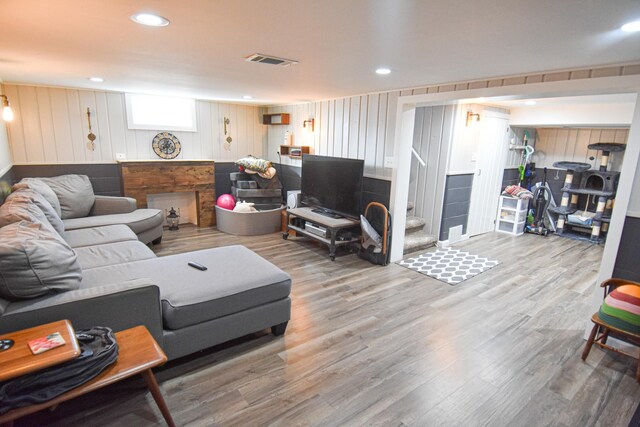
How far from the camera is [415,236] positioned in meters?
5.07

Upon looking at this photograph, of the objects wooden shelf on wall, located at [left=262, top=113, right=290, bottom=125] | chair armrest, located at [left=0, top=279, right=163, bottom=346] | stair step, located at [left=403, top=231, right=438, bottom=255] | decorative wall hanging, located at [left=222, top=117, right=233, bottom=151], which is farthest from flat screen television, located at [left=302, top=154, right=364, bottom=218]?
chair armrest, located at [left=0, top=279, right=163, bottom=346]

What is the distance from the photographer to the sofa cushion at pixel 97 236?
331 centimetres

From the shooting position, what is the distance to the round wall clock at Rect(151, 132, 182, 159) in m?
5.51

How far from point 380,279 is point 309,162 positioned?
216 cm

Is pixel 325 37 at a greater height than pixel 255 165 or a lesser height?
greater

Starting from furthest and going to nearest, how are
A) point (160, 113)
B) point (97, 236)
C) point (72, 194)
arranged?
point (160, 113) < point (72, 194) < point (97, 236)

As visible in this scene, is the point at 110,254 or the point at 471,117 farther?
the point at 471,117

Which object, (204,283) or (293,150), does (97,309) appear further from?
(293,150)

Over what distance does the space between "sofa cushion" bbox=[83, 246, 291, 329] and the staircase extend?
268cm

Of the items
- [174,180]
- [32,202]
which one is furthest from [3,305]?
[174,180]

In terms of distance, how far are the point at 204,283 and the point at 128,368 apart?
84 cm

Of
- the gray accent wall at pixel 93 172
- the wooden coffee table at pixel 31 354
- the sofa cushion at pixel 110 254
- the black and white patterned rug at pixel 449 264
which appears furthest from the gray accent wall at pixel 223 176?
the wooden coffee table at pixel 31 354

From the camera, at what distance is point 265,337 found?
105 inches

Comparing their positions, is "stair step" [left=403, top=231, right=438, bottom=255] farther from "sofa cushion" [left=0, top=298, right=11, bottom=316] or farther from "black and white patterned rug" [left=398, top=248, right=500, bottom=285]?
"sofa cushion" [left=0, top=298, right=11, bottom=316]
